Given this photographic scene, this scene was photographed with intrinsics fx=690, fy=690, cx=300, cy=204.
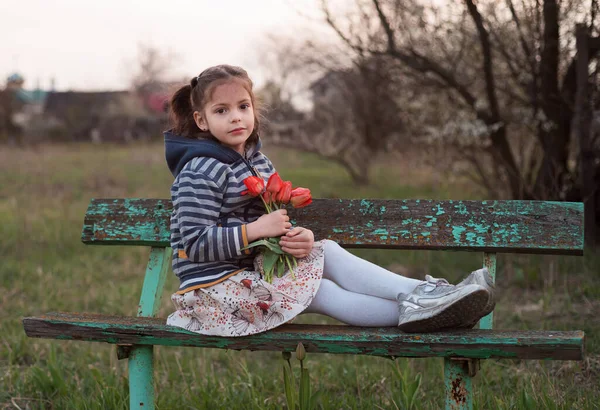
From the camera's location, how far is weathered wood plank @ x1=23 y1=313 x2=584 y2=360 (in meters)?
2.02

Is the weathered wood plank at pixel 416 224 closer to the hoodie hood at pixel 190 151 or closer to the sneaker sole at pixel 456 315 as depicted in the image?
the hoodie hood at pixel 190 151

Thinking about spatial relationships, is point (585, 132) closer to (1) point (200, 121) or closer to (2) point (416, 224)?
(2) point (416, 224)

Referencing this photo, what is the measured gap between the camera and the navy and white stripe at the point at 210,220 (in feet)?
7.51

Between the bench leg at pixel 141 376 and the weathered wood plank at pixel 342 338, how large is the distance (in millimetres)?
112

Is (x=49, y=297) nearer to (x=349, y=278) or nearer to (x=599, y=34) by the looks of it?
(x=349, y=278)

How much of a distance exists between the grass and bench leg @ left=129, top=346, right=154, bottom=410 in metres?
0.31

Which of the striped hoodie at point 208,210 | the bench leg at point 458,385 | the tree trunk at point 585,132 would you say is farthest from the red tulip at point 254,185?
the tree trunk at point 585,132

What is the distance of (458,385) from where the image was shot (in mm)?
2162

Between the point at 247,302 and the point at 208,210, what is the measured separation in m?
0.34

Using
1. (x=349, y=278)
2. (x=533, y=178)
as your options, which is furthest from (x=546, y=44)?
(x=349, y=278)

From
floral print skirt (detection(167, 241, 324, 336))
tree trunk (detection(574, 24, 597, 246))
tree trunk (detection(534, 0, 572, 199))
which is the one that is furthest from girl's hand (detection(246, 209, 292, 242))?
tree trunk (detection(534, 0, 572, 199))

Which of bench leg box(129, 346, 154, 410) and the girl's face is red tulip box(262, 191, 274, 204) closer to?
the girl's face

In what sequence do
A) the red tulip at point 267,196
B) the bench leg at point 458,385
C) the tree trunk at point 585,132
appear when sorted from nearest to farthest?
the bench leg at point 458,385 → the red tulip at point 267,196 → the tree trunk at point 585,132

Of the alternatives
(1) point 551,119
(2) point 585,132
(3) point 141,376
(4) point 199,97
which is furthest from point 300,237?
(1) point 551,119
